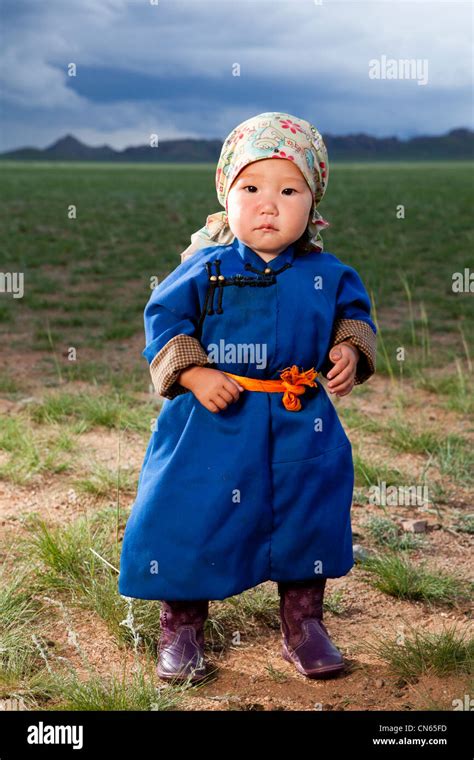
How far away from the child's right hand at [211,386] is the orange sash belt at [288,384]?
0.04 meters

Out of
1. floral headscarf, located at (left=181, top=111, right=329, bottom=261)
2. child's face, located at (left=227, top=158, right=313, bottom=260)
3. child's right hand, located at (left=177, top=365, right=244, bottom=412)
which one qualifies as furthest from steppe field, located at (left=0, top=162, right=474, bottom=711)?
child's face, located at (left=227, top=158, right=313, bottom=260)

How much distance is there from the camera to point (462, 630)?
296 cm

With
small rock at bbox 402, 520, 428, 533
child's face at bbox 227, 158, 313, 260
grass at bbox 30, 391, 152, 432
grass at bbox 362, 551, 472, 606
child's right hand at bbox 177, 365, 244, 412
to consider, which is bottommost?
grass at bbox 362, 551, 472, 606

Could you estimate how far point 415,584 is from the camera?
3.14 metres

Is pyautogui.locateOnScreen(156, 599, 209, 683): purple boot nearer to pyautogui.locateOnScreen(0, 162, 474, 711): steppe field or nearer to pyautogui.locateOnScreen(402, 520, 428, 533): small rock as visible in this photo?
pyautogui.locateOnScreen(0, 162, 474, 711): steppe field

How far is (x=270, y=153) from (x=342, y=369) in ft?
1.93

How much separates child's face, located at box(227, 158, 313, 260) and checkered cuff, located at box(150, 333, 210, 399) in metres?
0.31

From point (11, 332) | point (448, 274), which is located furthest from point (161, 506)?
point (448, 274)

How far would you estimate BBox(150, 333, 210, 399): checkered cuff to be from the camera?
97.2 inches

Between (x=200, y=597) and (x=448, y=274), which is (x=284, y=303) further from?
(x=448, y=274)

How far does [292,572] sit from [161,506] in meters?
0.39

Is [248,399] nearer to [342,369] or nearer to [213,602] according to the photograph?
[342,369]

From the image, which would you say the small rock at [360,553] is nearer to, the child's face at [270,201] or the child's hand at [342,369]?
the child's hand at [342,369]

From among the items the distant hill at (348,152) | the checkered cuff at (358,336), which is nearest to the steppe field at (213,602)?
the checkered cuff at (358,336)
